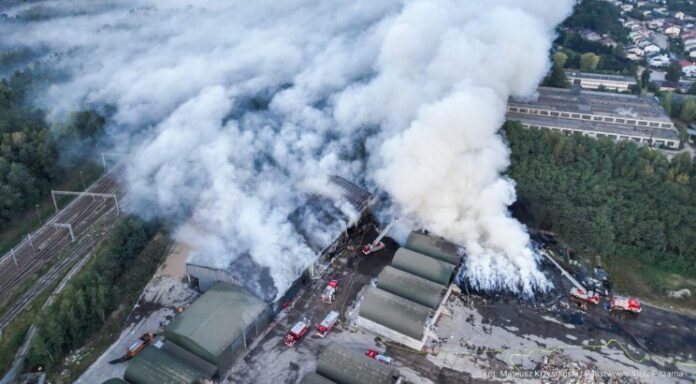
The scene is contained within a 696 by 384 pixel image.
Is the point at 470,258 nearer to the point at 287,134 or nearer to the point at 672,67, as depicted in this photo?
the point at 287,134

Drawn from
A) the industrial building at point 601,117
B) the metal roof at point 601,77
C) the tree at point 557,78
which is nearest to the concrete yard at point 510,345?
the industrial building at point 601,117

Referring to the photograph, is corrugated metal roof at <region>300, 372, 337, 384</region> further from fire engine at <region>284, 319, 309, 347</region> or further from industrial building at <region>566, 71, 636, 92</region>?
industrial building at <region>566, 71, 636, 92</region>

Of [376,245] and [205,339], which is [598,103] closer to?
[376,245]

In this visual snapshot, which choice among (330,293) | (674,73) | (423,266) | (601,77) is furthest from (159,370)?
(674,73)

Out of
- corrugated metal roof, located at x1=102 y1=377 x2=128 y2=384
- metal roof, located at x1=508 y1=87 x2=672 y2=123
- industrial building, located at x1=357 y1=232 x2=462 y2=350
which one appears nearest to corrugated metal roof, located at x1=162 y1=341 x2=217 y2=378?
corrugated metal roof, located at x1=102 y1=377 x2=128 y2=384

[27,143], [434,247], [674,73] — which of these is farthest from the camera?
[674,73]

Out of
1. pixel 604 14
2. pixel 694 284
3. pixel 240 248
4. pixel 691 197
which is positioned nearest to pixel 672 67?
pixel 604 14
